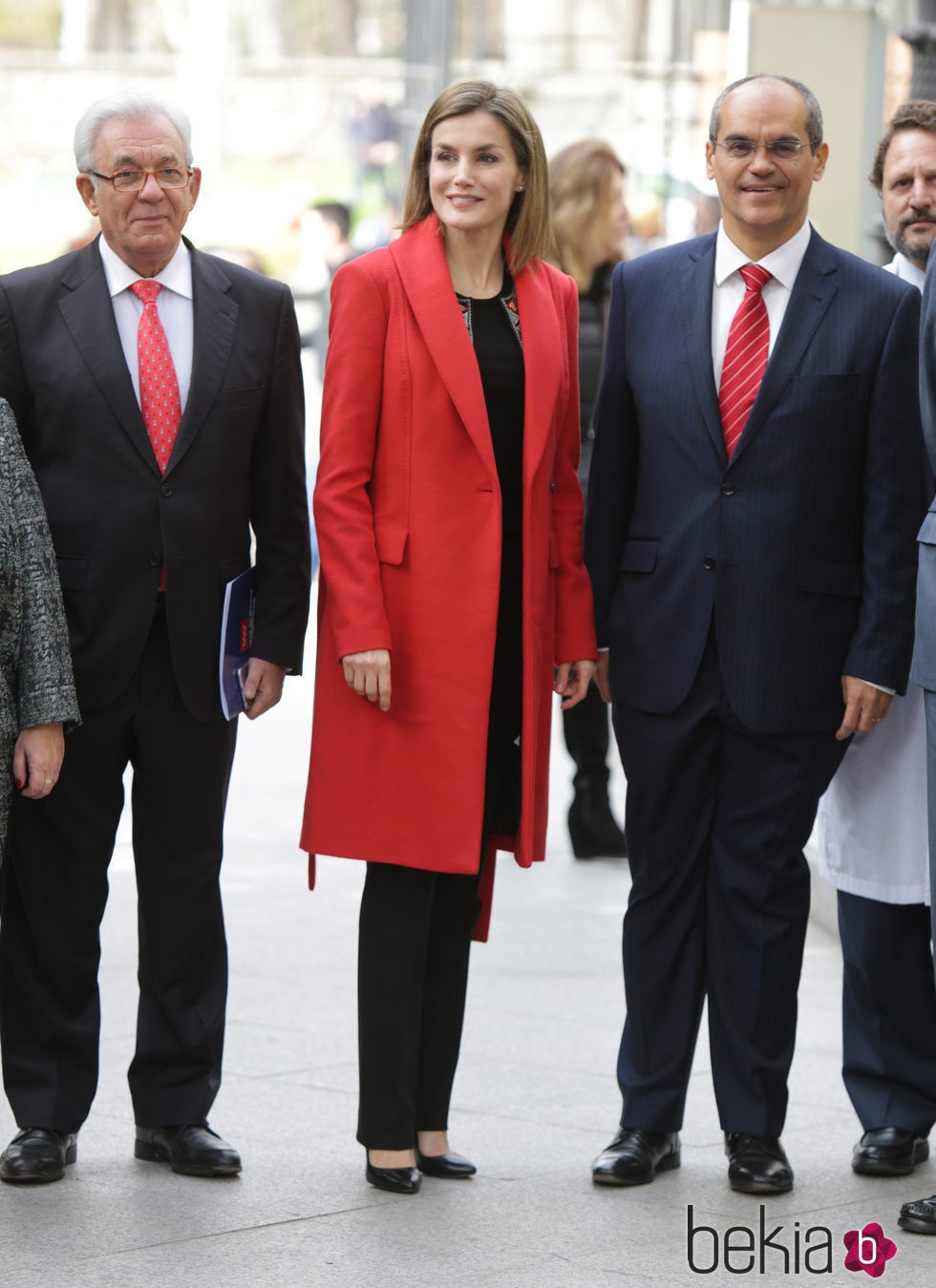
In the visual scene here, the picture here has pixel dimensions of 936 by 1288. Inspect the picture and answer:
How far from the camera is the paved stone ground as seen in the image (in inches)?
136

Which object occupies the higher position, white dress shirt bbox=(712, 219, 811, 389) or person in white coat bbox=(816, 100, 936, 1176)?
white dress shirt bbox=(712, 219, 811, 389)

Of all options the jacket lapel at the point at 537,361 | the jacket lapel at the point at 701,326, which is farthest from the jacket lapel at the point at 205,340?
the jacket lapel at the point at 701,326

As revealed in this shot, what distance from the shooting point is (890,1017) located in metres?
4.09

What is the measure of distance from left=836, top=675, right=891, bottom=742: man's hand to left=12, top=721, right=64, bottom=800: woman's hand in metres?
1.44

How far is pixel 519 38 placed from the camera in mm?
25625

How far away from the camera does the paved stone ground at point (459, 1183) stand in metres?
3.47

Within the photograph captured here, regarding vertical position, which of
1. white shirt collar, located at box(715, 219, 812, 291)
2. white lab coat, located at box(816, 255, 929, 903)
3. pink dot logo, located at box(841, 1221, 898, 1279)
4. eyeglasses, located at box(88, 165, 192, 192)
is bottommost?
pink dot logo, located at box(841, 1221, 898, 1279)

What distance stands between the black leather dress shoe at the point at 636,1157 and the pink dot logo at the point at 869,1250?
0.43 meters

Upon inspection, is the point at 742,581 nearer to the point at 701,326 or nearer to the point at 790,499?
the point at 790,499

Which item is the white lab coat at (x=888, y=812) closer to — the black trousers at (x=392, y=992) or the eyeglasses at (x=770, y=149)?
the eyeglasses at (x=770, y=149)

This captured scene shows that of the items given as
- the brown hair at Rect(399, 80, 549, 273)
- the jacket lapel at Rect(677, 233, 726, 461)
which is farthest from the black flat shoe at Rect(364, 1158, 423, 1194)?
the brown hair at Rect(399, 80, 549, 273)

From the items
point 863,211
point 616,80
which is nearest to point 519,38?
point 616,80

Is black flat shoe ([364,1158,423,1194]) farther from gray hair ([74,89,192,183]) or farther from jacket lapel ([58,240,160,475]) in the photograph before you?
gray hair ([74,89,192,183])

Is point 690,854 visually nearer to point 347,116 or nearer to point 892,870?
point 892,870
